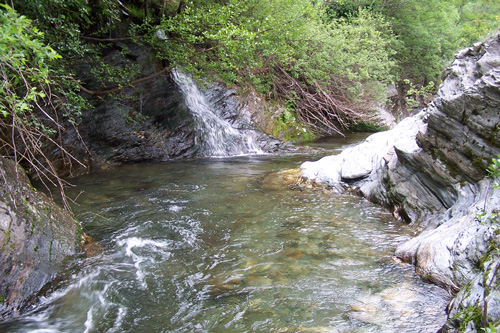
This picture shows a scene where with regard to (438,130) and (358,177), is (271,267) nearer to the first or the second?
(438,130)

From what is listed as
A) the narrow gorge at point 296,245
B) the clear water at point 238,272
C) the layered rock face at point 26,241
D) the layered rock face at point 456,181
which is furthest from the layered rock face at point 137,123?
the layered rock face at point 456,181

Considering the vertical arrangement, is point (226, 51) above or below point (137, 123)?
above

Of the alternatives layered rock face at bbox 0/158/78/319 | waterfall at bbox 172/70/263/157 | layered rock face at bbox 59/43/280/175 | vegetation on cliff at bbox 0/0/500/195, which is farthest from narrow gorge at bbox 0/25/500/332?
waterfall at bbox 172/70/263/157

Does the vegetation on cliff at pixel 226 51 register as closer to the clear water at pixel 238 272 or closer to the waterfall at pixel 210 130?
the waterfall at pixel 210 130

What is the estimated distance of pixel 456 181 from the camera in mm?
4852

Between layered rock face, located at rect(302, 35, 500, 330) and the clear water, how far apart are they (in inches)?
12.1

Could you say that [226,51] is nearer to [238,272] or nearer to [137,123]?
[137,123]

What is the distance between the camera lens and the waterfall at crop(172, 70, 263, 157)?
40.2 ft

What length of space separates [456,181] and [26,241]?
560 centimetres

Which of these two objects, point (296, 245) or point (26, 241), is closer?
point (26, 241)

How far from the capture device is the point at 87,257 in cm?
457

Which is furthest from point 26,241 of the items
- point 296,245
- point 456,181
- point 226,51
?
point 226,51

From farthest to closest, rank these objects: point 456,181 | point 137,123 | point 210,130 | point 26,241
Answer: point 210,130 < point 137,123 < point 456,181 < point 26,241

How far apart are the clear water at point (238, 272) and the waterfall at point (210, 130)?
5.13 meters
